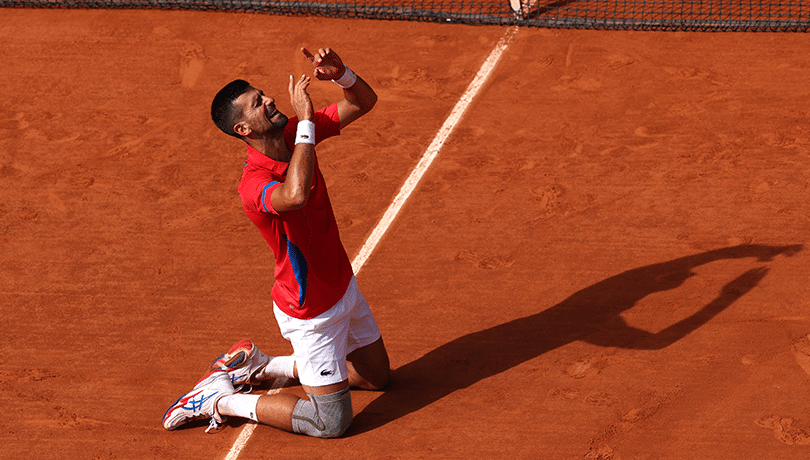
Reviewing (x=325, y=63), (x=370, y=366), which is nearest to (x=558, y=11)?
(x=325, y=63)

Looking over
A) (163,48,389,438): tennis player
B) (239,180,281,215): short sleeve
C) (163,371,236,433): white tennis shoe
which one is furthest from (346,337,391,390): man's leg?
(239,180,281,215): short sleeve

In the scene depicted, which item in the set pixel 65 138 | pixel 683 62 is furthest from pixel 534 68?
pixel 65 138

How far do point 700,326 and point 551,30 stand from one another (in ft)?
16.3

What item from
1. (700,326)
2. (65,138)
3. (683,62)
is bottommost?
(700,326)

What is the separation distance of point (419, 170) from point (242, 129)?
320cm

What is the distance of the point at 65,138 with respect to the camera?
352 inches

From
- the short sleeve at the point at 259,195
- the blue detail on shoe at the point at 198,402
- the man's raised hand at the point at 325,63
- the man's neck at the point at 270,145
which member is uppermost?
the man's raised hand at the point at 325,63

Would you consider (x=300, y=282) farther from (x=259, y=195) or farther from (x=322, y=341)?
(x=259, y=195)

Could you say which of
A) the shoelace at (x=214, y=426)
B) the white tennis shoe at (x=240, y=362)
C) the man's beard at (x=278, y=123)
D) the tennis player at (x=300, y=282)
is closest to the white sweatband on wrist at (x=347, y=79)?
the tennis player at (x=300, y=282)

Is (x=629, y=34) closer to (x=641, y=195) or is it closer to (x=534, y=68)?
(x=534, y=68)

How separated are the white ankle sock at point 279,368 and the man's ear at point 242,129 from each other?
1.76 metres

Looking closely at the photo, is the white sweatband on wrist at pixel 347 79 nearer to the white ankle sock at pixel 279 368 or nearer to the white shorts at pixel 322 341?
the white shorts at pixel 322 341

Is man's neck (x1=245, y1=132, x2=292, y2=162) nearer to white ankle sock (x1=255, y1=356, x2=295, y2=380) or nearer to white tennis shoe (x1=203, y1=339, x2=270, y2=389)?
white tennis shoe (x1=203, y1=339, x2=270, y2=389)

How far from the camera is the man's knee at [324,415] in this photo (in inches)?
215
